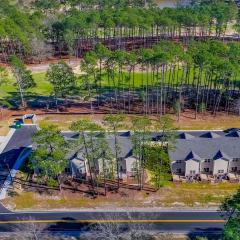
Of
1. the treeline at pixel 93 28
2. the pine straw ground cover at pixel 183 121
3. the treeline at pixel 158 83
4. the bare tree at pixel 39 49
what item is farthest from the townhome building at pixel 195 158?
the bare tree at pixel 39 49

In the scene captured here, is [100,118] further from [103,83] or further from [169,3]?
[169,3]

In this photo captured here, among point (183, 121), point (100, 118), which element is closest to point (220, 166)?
point (183, 121)

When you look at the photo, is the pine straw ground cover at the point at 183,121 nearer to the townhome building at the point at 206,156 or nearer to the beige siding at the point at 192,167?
the townhome building at the point at 206,156

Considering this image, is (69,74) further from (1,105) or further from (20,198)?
(20,198)

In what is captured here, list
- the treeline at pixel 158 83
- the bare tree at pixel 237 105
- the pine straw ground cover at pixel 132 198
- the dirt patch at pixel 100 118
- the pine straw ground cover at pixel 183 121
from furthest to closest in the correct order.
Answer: the bare tree at pixel 237 105 < the treeline at pixel 158 83 < the dirt patch at pixel 100 118 < the pine straw ground cover at pixel 183 121 < the pine straw ground cover at pixel 132 198

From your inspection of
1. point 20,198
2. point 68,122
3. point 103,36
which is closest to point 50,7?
point 103,36
